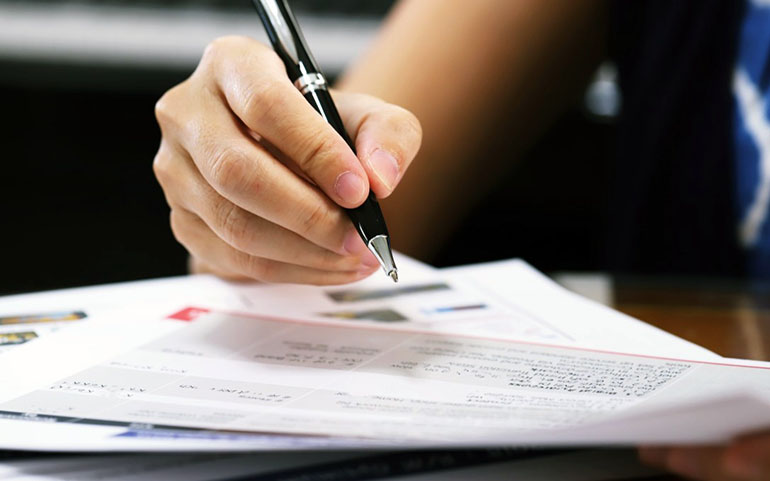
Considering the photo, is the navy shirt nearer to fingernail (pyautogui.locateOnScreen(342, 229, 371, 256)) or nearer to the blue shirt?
the blue shirt

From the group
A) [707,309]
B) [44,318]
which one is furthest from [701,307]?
[44,318]

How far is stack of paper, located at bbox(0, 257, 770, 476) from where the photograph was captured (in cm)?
21

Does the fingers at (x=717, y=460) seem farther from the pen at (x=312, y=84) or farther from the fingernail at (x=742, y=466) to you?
the pen at (x=312, y=84)

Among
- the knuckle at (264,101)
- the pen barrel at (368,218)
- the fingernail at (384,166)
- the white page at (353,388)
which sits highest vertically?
the knuckle at (264,101)

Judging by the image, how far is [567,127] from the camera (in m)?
0.99

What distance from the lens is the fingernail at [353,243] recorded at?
315 mm

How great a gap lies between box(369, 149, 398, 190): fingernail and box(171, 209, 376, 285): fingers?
4 cm

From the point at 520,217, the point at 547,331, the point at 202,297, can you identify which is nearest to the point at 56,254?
the point at 520,217

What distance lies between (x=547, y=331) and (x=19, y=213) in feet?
3.09

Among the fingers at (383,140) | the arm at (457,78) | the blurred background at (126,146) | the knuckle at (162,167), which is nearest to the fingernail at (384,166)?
the fingers at (383,140)

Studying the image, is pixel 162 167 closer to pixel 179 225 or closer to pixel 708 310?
pixel 179 225

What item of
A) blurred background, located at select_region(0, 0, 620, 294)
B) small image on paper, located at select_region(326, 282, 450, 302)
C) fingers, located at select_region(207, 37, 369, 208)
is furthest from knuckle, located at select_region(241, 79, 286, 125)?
blurred background, located at select_region(0, 0, 620, 294)

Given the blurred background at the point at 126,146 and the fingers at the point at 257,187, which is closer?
the fingers at the point at 257,187

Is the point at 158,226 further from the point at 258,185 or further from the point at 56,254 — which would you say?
the point at 258,185
